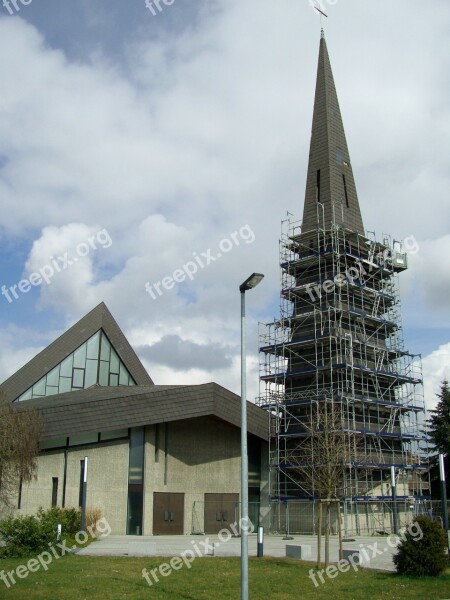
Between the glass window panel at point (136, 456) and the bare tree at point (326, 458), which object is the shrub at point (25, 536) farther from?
the glass window panel at point (136, 456)

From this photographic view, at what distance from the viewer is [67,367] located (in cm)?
4450

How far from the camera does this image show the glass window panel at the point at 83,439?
116ft

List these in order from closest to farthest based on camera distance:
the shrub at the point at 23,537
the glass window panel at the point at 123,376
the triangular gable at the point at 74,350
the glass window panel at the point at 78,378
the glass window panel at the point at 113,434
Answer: the shrub at the point at 23,537, the glass window panel at the point at 113,434, the triangular gable at the point at 74,350, the glass window panel at the point at 78,378, the glass window panel at the point at 123,376

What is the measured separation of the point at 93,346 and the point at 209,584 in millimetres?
30613

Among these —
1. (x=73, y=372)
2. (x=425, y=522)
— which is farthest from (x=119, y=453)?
(x=425, y=522)

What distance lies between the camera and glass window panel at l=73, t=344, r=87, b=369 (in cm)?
4484

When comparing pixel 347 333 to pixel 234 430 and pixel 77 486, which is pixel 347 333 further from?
pixel 77 486

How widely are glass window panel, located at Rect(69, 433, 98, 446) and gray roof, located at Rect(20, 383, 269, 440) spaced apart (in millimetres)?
1790

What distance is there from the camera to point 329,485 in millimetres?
19828

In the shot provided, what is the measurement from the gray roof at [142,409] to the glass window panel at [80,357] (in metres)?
5.59

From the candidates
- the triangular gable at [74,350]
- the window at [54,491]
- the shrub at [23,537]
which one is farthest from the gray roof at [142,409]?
the shrub at [23,537]

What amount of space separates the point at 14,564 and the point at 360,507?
22638mm

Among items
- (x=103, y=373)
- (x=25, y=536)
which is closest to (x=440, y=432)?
(x=103, y=373)

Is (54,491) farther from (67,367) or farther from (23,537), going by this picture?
(23,537)
